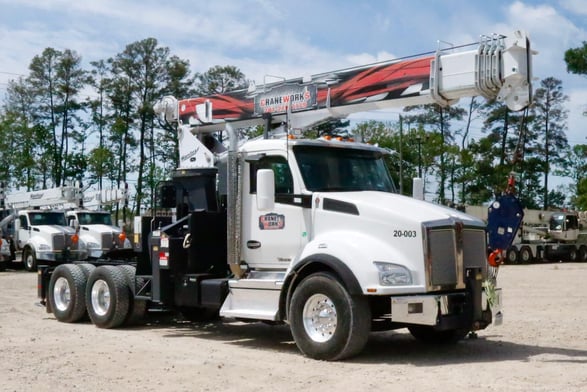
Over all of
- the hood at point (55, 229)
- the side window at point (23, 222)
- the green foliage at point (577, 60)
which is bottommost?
the hood at point (55, 229)

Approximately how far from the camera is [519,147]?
10.2 m

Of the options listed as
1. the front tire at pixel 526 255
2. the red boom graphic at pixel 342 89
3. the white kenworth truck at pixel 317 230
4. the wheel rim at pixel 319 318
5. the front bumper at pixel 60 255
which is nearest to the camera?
the white kenworth truck at pixel 317 230

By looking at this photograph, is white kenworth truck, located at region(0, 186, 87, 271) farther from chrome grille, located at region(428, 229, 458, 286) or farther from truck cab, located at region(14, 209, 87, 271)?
chrome grille, located at region(428, 229, 458, 286)

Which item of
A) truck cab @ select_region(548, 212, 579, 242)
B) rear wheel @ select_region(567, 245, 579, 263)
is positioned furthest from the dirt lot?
rear wheel @ select_region(567, 245, 579, 263)

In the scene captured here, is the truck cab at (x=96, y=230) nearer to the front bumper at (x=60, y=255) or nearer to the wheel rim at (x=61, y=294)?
the front bumper at (x=60, y=255)

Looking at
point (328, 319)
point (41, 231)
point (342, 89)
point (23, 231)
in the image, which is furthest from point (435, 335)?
point (23, 231)

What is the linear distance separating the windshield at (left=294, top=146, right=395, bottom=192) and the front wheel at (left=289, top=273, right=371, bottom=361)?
146 cm

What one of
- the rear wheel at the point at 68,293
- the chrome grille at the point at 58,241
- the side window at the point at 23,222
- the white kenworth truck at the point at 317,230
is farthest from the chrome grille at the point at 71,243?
the white kenworth truck at the point at 317,230

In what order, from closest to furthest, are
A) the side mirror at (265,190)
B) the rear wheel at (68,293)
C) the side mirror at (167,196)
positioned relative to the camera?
the side mirror at (265,190) → the side mirror at (167,196) → the rear wheel at (68,293)

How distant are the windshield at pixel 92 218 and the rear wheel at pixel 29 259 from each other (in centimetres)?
224

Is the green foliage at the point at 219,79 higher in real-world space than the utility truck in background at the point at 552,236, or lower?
higher

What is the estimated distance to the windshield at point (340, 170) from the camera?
10773mm

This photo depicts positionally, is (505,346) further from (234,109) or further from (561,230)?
(561,230)

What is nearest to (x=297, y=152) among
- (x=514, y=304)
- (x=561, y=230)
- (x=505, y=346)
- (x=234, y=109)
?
(x=234, y=109)
